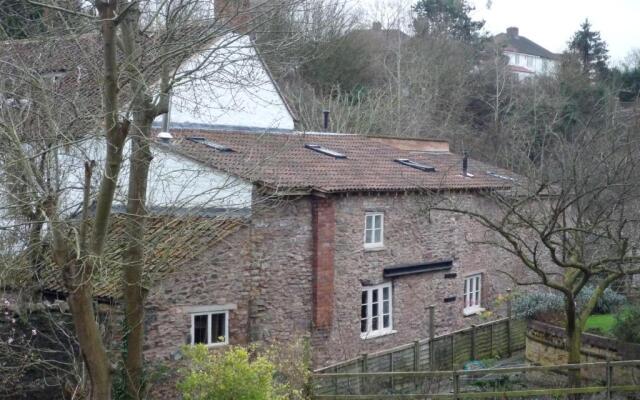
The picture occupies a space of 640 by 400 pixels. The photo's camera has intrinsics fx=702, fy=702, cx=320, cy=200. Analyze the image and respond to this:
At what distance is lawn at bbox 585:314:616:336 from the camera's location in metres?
19.1

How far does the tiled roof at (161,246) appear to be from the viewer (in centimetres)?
1251

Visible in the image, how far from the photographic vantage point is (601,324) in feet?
71.2

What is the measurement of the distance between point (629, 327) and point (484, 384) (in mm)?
3829

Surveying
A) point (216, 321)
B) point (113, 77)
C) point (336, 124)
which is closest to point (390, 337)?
point (216, 321)

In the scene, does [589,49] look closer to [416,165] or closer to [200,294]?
[416,165]

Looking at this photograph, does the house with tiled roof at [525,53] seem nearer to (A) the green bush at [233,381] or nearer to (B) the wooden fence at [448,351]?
(B) the wooden fence at [448,351]

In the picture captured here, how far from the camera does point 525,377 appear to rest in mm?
16984

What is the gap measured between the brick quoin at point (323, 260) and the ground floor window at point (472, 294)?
6.80 metres

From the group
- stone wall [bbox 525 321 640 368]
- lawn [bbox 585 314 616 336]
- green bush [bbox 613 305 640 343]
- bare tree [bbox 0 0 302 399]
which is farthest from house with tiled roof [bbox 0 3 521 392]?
green bush [bbox 613 305 640 343]

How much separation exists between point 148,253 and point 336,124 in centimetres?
2316

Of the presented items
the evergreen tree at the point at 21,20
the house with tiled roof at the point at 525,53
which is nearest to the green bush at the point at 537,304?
the evergreen tree at the point at 21,20

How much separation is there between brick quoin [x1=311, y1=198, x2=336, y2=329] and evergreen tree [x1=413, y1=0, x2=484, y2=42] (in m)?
33.8

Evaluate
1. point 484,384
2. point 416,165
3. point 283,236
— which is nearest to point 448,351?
point 484,384

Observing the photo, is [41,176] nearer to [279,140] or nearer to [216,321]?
[216,321]
